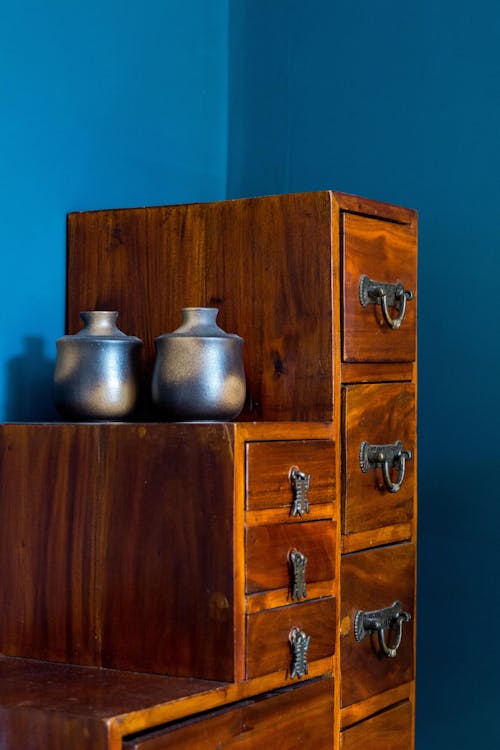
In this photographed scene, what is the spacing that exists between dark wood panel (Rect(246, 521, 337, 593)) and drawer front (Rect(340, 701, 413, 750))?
0.97 feet

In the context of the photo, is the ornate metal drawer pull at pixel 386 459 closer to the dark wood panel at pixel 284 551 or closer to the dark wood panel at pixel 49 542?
the dark wood panel at pixel 284 551

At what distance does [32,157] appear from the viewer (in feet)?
6.57

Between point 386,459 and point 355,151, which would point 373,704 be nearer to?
point 386,459

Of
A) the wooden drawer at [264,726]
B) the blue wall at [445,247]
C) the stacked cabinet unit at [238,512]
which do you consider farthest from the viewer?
the blue wall at [445,247]

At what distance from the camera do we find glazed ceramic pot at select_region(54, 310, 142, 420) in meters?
1.80

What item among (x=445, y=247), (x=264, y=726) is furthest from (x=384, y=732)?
(x=445, y=247)

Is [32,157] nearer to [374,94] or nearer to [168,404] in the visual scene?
[168,404]

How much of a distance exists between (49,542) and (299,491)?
0.38 metres

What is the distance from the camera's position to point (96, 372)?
1800mm

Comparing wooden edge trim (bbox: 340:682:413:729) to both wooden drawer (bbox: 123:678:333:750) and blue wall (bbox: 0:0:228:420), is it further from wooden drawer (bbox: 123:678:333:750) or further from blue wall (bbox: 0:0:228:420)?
blue wall (bbox: 0:0:228:420)

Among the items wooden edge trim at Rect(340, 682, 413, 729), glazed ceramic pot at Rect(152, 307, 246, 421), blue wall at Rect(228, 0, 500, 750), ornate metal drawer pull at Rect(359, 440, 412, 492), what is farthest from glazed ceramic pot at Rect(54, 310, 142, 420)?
blue wall at Rect(228, 0, 500, 750)

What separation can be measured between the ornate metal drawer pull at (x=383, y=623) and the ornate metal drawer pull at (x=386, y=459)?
20 centimetres

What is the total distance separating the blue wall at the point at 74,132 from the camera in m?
1.97

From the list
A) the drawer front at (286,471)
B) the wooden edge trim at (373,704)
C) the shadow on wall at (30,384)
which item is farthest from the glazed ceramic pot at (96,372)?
the wooden edge trim at (373,704)
